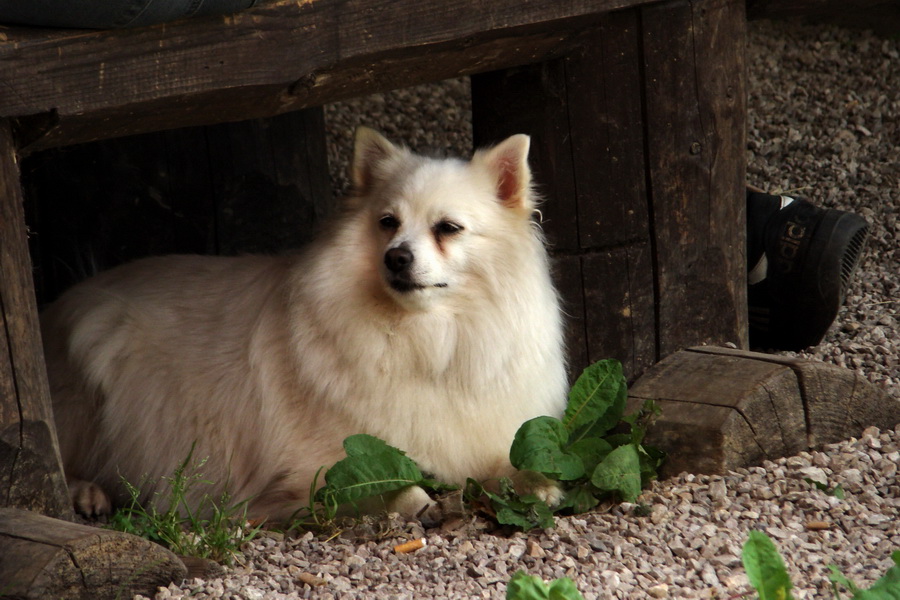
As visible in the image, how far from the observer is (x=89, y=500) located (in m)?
3.65

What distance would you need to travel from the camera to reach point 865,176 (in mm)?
6145

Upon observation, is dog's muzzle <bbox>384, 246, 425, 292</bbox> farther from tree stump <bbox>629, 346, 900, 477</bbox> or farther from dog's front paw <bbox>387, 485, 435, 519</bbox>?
tree stump <bbox>629, 346, 900, 477</bbox>

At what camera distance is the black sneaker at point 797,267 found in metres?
4.56

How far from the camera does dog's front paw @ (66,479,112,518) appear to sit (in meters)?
3.63

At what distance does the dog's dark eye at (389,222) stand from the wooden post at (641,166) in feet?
2.45

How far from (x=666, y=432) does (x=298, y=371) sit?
1.25 metres

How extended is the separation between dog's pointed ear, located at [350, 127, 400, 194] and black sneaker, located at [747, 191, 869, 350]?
1.99m

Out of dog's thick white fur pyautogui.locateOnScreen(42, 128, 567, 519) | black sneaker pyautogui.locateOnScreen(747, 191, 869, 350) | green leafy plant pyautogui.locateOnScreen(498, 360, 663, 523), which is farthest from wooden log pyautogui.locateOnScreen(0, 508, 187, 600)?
black sneaker pyautogui.locateOnScreen(747, 191, 869, 350)

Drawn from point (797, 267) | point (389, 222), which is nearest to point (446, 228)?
point (389, 222)

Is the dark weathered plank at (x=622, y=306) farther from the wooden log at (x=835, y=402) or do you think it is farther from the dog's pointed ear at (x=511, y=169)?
the dog's pointed ear at (x=511, y=169)

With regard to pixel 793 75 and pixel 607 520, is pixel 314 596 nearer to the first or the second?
pixel 607 520

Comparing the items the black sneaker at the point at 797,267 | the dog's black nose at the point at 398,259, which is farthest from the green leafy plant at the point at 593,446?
the black sneaker at the point at 797,267

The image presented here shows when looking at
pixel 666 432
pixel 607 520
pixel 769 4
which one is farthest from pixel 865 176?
pixel 607 520

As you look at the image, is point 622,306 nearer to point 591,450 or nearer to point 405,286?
point 591,450
